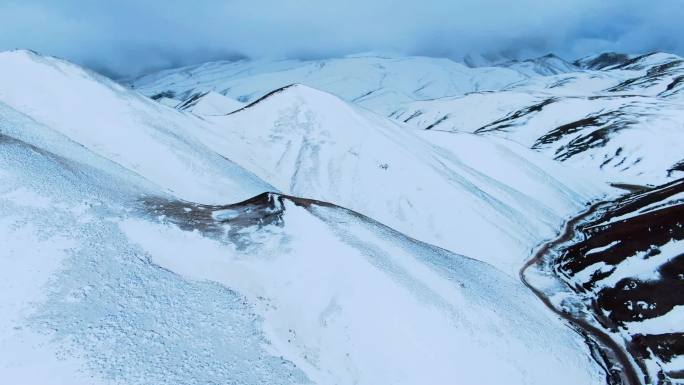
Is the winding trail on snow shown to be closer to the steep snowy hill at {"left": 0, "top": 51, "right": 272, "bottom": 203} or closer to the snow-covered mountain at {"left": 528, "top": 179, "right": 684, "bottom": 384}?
the snow-covered mountain at {"left": 528, "top": 179, "right": 684, "bottom": 384}

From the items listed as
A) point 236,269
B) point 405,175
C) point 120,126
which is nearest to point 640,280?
point 236,269

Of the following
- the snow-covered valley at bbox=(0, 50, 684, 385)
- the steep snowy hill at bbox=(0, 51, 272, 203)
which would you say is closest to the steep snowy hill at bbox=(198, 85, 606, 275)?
the snow-covered valley at bbox=(0, 50, 684, 385)

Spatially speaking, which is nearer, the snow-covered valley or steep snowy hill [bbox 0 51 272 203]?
the snow-covered valley

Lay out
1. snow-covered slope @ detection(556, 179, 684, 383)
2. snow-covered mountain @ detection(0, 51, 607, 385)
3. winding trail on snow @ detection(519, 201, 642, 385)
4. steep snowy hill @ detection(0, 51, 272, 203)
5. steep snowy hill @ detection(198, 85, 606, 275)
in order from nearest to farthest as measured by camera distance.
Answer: snow-covered mountain @ detection(0, 51, 607, 385) < winding trail on snow @ detection(519, 201, 642, 385) < snow-covered slope @ detection(556, 179, 684, 383) < steep snowy hill @ detection(0, 51, 272, 203) < steep snowy hill @ detection(198, 85, 606, 275)

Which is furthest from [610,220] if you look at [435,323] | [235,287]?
[235,287]

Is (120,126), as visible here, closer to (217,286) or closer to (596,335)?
(217,286)

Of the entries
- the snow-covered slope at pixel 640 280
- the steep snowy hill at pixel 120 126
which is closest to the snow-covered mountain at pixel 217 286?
the steep snowy hill at pixel 120 126

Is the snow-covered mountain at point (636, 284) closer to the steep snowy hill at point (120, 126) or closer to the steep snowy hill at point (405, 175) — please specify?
the steep snowy hill at point (405, 175)
